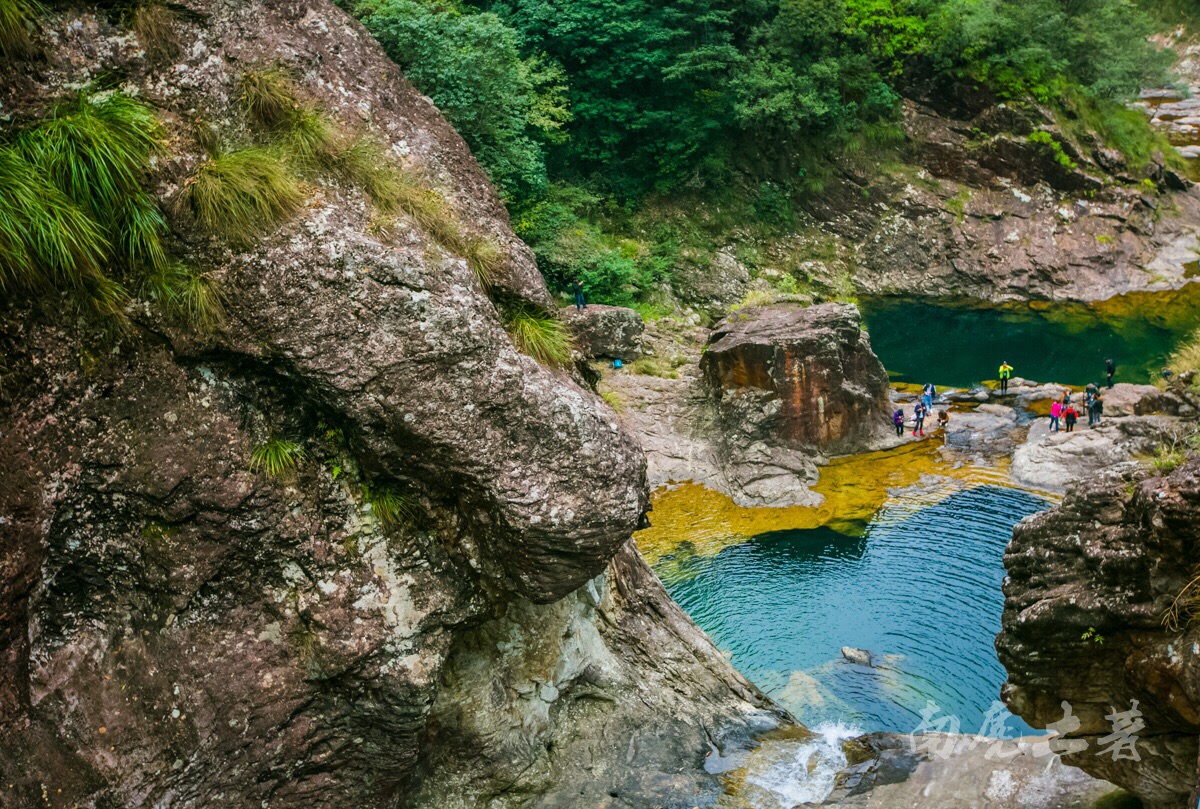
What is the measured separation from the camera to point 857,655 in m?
17.2

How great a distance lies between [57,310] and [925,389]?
2687cm

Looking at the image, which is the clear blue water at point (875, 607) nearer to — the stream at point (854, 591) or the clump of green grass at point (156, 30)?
the stream at point (854, 591)

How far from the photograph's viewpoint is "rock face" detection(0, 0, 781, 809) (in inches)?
285

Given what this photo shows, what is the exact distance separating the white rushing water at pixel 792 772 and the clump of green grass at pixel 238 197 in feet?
30.7

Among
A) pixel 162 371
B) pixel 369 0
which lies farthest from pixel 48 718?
pixel 369 0

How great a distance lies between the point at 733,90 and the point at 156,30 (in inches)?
1246

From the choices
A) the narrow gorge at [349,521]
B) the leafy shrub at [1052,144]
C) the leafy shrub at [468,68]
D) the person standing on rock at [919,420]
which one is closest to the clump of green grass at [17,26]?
the narrow gorge at [349,521]

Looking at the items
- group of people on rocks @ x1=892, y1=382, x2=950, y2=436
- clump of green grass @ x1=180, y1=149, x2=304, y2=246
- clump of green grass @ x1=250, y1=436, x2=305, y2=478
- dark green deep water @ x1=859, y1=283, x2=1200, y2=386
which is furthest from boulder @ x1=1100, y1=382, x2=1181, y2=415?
clump of green grass @ x1=180, y1=149, x2=304, y2=246

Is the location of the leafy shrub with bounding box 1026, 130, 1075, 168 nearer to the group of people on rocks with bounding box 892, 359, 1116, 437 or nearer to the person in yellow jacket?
the person in yellow jacket

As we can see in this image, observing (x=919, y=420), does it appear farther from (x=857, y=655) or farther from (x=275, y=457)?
(x=275, y=457)

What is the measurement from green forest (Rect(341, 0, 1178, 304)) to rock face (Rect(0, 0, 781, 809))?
21343mm

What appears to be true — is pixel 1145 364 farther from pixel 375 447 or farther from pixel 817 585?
pixel 375 447

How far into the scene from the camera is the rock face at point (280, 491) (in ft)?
23.7

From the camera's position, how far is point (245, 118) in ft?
26.9
